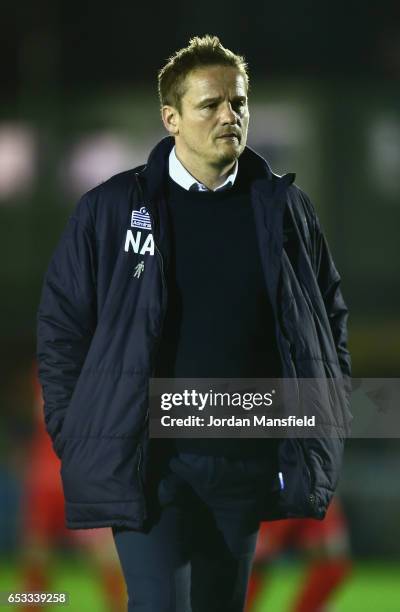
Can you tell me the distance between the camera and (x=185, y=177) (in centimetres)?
303

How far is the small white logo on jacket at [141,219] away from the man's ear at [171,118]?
19 cm

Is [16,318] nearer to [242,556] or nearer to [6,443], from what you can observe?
[6,443]

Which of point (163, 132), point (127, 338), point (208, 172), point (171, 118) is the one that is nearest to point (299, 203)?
point (208, 172)

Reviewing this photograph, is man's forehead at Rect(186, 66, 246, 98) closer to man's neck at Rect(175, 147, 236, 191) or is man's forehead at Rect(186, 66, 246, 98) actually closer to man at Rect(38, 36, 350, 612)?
man at Rect(38, 36, 350, 612)

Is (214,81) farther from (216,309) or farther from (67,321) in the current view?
(67,321)

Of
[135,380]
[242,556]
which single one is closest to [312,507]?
[242,556]

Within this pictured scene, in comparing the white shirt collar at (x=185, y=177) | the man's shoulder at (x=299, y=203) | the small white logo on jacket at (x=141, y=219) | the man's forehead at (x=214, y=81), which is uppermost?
the man's forehead at (x=214, y=81)

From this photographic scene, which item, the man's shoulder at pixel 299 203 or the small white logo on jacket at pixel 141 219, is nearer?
the small white logo on jacket at pixel 141 219

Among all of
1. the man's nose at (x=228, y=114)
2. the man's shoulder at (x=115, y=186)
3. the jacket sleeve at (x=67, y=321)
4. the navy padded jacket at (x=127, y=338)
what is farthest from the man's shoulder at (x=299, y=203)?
the jacket sleeve at (x=67, y=321)

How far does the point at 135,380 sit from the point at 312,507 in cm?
46

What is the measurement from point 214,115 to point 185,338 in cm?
47

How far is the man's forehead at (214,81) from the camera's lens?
2963 mm

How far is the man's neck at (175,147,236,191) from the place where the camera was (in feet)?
9.87

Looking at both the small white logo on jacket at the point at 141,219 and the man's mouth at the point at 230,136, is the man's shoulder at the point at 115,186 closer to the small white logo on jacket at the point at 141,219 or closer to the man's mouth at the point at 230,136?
the small white logo on jacket at the point at 141,219
